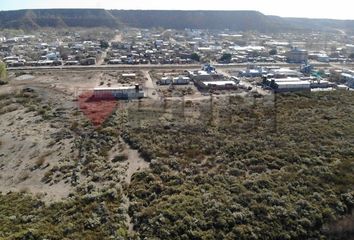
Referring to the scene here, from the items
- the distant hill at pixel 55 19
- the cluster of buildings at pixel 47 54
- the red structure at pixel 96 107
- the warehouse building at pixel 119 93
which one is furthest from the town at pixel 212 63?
the distant hill at pixel 55 19

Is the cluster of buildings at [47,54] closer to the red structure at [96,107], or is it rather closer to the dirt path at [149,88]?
the dirt path at [149,88]

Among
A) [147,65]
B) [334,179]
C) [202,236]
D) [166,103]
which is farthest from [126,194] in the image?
[147,65]

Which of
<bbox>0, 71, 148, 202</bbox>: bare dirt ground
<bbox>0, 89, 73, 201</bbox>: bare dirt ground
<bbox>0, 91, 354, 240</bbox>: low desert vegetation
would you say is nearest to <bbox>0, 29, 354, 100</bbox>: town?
<bbox>0, 71, 148, 202</bbox>: bare dirt ground

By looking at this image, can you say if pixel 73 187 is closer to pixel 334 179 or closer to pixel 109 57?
pixel 334 179

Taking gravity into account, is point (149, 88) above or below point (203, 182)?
below

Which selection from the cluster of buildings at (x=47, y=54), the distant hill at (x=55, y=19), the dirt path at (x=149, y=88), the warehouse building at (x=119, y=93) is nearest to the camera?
the warehouse building at (x=119, y=93)

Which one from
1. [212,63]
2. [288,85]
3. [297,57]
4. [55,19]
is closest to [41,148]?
[288,85]

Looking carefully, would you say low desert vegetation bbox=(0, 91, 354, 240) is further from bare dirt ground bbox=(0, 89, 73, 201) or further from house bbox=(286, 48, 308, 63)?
house bbox=(286, 48, 308, 63)

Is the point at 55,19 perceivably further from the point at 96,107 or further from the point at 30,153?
the point at 30,153
